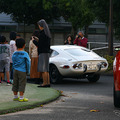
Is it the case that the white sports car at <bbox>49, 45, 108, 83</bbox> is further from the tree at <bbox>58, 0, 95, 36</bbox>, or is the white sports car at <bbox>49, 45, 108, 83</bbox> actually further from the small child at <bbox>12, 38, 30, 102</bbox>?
the tree at <bbox>58, 0, 95, 36</bbox>

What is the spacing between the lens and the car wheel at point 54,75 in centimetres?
1423

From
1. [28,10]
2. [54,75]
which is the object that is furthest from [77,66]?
[28,10]

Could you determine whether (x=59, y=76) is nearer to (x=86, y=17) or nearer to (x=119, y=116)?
(x=119, y=116)

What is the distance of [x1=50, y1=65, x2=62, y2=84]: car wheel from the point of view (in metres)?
14.2

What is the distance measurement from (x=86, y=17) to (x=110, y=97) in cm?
2743

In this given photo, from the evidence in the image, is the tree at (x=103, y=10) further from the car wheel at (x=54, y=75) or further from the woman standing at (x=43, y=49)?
the woman standing at (x=43, y=49)

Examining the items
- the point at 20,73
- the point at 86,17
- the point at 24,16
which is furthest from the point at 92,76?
the point at 24,16

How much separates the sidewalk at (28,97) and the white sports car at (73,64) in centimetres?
172

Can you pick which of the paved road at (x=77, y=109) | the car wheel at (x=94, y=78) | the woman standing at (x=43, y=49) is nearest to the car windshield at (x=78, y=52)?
the car wheel at (x=94, y=78)

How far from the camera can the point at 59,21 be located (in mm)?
58156

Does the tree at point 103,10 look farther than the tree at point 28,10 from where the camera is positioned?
No

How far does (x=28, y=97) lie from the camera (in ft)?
32.7

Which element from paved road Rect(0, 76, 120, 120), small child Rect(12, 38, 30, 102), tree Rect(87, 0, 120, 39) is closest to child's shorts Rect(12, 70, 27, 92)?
small child Rect(12, 38, 30, 102)

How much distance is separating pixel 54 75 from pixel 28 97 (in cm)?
447
